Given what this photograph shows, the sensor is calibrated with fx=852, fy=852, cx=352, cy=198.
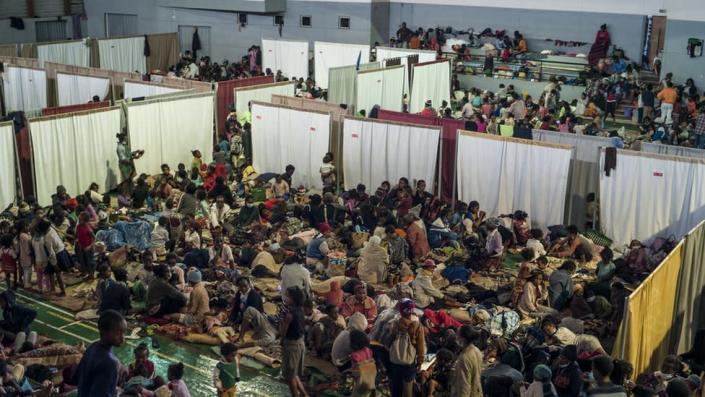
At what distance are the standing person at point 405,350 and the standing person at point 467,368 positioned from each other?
0.70m

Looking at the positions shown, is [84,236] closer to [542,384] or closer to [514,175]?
[514,175]

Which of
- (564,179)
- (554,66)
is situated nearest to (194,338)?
(564,179)

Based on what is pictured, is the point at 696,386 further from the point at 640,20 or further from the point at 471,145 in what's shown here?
the point at 640,20

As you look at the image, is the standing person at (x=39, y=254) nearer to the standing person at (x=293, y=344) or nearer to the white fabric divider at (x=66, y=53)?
the standing person at (x=293, y=344)

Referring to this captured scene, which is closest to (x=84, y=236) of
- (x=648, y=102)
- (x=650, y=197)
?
(x=650, y=197)

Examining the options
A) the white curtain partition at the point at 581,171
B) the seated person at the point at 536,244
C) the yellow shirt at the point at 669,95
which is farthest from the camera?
the yellow shirt at the point at 669,95

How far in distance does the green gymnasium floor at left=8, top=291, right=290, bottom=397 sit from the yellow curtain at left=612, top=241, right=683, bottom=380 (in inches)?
176

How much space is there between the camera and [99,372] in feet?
21.4

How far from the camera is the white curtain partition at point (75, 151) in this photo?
1831 centimetres

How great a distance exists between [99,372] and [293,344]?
4097 mm

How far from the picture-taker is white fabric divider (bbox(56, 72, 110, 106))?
2384 centimetres

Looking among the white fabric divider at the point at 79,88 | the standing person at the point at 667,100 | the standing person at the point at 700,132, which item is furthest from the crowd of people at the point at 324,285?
the standing person at the point at 667,100

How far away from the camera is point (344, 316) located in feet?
41.4

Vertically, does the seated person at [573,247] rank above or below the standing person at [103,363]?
below
